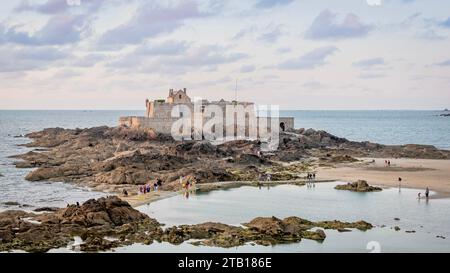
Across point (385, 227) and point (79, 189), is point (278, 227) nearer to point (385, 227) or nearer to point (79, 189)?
point (385, 227)

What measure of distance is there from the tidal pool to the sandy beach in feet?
9.91

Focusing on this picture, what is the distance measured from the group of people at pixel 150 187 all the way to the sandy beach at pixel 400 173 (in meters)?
13.8

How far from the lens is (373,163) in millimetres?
60938

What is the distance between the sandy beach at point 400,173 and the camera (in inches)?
1751

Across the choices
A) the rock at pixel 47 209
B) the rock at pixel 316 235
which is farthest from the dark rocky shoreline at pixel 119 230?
the rock at pixel 47 209

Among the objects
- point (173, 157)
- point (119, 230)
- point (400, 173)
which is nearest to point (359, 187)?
point (400, 173)

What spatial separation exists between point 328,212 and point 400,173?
21143 mm

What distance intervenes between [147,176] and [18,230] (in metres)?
19.3

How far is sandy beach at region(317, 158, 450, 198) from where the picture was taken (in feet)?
146

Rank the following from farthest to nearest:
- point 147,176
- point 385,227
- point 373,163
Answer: point 373,163 → point 147,176 → point 385,227

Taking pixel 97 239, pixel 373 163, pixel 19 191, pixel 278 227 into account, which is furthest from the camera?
pixel 373 163

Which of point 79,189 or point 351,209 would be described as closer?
point 351,209
